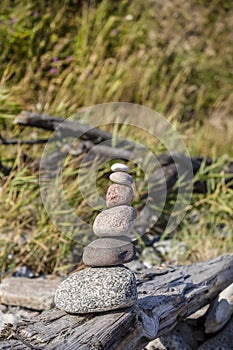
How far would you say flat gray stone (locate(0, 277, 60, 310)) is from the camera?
12.2ft

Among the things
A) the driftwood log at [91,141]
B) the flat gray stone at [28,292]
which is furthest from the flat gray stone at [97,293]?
the driftwood log at [91,141]

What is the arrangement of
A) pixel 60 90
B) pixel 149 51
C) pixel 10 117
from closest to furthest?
pixel 10 117, pixel 60 90, pixel 149 51

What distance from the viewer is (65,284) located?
8.77ft

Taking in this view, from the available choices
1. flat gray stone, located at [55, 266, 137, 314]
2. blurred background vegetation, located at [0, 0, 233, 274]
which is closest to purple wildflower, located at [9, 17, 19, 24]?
blurred background vegetation, located at [0, 0, 233, 274]

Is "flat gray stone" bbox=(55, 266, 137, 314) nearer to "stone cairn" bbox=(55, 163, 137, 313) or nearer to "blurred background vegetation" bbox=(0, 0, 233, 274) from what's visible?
"stone cairn" bbox=(55, 163, 137, 313)

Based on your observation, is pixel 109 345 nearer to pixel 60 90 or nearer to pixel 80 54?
pixel 60 90

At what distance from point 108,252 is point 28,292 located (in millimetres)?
1238

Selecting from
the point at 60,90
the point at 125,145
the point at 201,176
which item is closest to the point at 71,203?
the point at 125,145

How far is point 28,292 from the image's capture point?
3803 mm

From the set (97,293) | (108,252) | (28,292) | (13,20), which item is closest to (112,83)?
(13,20)

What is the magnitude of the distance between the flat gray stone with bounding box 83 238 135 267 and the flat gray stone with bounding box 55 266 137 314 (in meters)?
0.06

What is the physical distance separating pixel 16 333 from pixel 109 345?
36 cm

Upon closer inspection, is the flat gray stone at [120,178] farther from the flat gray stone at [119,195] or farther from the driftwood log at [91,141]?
the driftwood log at [91,141]

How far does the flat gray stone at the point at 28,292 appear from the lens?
12.2 feet
